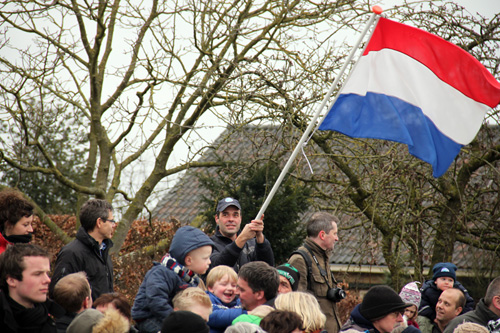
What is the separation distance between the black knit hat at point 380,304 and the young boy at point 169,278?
3.97ft

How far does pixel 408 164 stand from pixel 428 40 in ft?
11.1

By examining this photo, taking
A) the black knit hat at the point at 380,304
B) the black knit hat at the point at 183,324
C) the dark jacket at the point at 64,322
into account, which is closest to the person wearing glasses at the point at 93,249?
the dark jacket at the point at 64,322

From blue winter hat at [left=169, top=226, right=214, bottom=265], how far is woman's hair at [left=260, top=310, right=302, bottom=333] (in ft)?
3.44

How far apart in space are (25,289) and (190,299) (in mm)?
1021

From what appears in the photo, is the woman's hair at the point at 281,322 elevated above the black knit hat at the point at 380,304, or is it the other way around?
the black knit hat at the point at 380,304

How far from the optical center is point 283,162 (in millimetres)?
9398

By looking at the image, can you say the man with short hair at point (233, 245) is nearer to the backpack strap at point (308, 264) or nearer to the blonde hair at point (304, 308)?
the backpack strap at point (308, 264)

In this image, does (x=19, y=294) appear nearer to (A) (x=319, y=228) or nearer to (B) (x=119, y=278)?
(A) (x=319, y=228)

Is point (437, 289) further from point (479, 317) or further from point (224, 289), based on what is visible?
point (224, 289)

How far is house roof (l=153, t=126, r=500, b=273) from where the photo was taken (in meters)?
8.73

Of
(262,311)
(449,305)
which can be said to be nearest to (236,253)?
(262,311)

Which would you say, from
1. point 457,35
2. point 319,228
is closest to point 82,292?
point 319,228

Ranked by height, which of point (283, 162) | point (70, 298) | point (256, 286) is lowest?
point (70, 298)

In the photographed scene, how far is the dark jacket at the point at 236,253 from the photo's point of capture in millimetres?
5148
